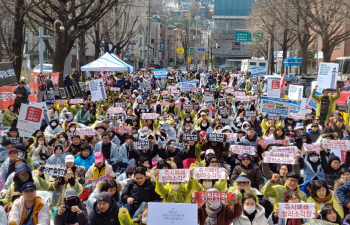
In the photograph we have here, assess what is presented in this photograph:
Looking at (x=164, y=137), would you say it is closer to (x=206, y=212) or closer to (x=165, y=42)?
(x=206, y=212)

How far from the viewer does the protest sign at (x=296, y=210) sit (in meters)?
5.66

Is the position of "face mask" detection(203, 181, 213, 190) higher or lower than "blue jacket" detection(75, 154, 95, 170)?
higher

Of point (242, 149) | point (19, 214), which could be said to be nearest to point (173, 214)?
point (19, 214)

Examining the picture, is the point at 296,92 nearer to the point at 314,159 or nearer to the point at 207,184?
the point at 314,159

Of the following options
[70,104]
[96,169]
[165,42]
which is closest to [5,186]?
[96,169]

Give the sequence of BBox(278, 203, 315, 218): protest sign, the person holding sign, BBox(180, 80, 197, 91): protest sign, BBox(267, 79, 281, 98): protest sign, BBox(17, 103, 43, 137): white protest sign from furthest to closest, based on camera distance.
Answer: BBox(180, 80, 197, 91): protest sign
BBox(267, 79, 281, 98): protest sign
the person holding sign
BBox(17, 103, 43, 137): white protest sign
BBox(278, 203, 315, 218): protest sign

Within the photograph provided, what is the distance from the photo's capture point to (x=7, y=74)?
16.7 m

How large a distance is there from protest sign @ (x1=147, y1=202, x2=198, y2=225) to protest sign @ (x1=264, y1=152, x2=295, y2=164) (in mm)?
2971

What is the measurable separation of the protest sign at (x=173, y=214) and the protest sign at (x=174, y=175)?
1.34m

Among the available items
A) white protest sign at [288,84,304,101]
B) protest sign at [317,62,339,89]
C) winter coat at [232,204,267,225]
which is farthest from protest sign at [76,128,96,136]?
white protest sign at [288,84,304,101]

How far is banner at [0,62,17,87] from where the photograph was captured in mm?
16391

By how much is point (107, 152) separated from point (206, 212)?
158 inches

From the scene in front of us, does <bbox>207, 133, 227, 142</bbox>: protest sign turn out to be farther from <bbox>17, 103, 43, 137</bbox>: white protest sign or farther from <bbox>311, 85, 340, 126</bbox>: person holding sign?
<bbox>311, 85, 340, 126</bbox>: person holding sign

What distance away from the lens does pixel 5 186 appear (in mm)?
7676
